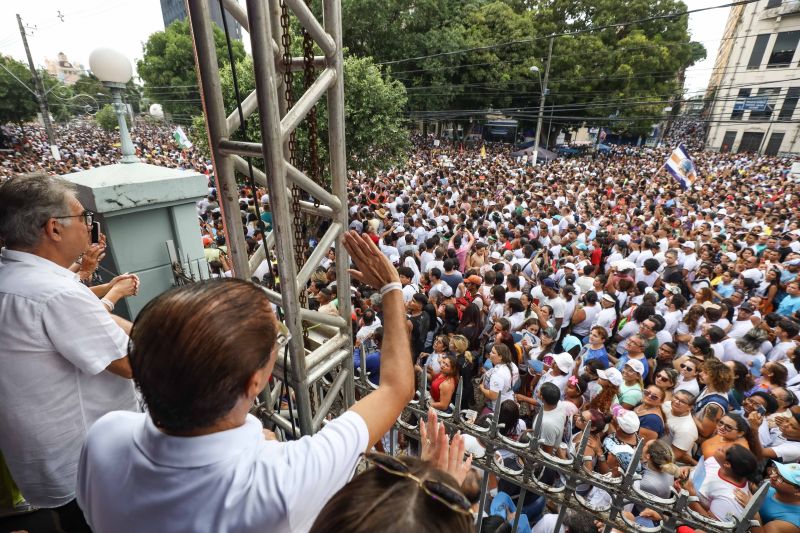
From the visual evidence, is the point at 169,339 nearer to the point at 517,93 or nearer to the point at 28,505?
the point at 28,505

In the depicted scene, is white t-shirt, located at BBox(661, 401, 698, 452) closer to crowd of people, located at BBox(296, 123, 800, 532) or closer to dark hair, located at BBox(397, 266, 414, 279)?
crowd of people, located at BBox(296, 123, 800, 532)

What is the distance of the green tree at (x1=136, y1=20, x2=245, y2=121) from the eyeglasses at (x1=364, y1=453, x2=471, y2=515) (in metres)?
39.5

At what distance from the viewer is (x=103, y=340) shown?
1.53m

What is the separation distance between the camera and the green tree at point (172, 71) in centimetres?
Result: 3475

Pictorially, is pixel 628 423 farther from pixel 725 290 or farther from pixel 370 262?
pixel 725 290

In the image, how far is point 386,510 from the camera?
Answer: 2.53 feet

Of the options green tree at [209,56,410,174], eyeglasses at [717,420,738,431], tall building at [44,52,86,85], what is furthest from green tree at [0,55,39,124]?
tall building at [44,52,86,85]

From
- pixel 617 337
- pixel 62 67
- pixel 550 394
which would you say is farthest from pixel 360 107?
pixel 62 67

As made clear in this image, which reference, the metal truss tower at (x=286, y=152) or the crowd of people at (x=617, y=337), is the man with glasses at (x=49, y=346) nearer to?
the metal truss tower at (x=286, y=152)

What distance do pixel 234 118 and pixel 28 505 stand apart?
2.11m

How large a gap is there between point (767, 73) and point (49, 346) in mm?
46996

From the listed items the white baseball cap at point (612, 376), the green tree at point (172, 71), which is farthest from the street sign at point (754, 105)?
the green tree at point (172, 71)

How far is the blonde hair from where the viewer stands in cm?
283

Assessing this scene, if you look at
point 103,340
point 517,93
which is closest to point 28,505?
point 103,340
